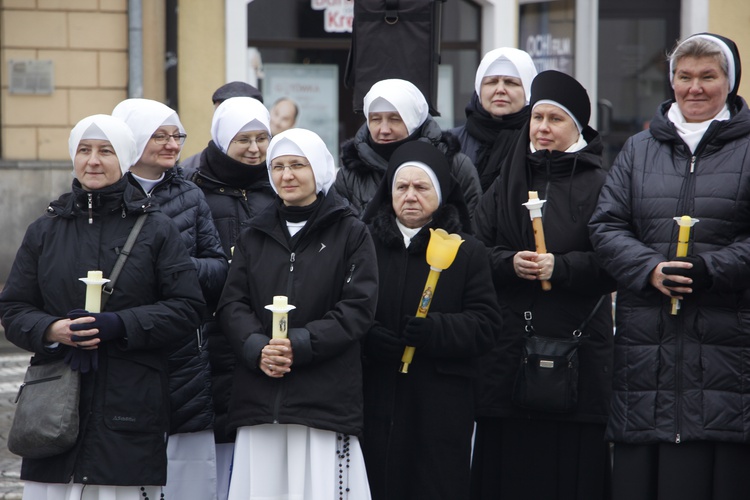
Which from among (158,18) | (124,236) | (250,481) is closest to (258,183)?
(124,236)

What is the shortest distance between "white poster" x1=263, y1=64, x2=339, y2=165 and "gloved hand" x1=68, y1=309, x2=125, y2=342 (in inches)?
375

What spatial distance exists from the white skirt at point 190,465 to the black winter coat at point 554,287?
1221 mm

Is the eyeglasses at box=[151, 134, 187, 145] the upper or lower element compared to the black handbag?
upper

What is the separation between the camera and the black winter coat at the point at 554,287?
5.14 metres

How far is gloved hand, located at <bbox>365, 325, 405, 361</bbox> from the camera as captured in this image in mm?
4867

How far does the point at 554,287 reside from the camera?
17.0ft

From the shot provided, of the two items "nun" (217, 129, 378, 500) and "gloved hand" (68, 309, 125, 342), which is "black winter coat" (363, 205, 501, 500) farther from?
"gloved hand" (68, 309, 125, 342)

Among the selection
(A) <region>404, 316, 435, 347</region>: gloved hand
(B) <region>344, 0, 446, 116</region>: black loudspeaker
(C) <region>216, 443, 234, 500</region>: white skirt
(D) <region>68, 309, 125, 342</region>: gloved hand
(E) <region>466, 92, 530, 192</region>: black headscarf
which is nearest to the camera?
(D) <region>68, 309, 125, 342</region>: gloved hand

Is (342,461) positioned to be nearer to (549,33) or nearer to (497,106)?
(497,106)

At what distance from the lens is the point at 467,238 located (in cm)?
504

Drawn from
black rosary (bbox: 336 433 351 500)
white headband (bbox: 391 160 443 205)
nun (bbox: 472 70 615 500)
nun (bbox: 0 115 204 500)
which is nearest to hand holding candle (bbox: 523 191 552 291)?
nun (bbox: 472 70 615 500)

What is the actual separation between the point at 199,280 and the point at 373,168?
1.12 m

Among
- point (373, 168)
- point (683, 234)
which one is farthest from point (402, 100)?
point (683, 234)

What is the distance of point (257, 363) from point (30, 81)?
9.41 metres
